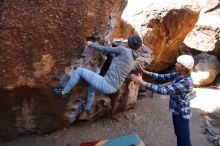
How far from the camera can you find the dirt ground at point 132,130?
534cm

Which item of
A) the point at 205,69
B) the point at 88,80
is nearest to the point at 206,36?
the point at 205,69

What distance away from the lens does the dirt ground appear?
5.34 m

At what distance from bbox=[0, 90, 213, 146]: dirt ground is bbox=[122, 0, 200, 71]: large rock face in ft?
6.47

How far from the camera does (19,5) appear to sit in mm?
4109

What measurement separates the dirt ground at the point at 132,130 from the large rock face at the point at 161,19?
1.97 m

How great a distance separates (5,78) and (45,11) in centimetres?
111

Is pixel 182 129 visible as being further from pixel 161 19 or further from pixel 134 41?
pixel 161 19

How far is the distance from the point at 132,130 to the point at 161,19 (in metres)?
3.28

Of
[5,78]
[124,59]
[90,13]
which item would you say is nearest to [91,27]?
[90,13]

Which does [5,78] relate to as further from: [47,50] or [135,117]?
[135,117]

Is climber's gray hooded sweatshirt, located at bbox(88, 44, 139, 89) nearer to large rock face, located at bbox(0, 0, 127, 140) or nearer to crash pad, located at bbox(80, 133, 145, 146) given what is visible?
large rock face, located at bbox(0, 0, 127, 140)

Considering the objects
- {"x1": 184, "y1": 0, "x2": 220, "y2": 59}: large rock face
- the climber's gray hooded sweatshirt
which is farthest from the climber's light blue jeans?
{"x1": 184, "y1": 0, "x2": 220, "y2": 59}: large rock face

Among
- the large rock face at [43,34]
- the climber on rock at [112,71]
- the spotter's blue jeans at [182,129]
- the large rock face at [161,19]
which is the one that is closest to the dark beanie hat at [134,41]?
the climber on rock at [112,71]

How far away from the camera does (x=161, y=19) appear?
7.94 meters
